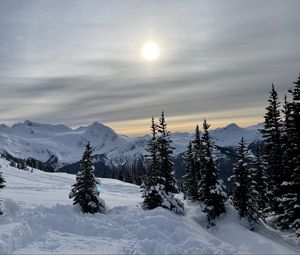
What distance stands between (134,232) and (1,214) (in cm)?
1255

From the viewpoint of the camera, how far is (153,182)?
3947 cm

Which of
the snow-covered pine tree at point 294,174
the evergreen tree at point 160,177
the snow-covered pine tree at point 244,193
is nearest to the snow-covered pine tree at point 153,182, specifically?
the evergreen tree at point 160,177

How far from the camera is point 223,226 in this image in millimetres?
35062

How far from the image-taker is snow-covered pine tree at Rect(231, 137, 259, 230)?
119ft

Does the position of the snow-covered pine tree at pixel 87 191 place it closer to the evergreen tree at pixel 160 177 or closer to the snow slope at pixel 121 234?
the snow slope at pixel 121 234

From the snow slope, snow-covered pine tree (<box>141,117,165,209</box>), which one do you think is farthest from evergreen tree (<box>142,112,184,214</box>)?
the snow slope

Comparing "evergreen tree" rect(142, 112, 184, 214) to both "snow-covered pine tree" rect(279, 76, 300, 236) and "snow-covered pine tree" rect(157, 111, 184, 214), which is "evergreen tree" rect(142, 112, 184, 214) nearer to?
"snow-covered pine tree" rect(157, 111, 184, 214)

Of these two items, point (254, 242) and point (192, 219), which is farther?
point (192, 219)

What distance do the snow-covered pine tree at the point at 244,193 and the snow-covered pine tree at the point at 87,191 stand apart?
12157 millimetres

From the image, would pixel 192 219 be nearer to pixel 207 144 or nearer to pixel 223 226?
pixel 223 226

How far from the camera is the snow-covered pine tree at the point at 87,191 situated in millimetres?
38781

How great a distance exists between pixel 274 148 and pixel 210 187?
7616 mm

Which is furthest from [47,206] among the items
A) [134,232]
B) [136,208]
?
[134,232]

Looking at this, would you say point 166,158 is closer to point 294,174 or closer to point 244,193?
point 244,193
